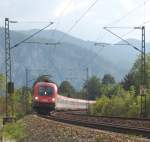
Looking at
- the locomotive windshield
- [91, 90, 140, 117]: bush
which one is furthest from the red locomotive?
[91, 90, 140, 117]: bush

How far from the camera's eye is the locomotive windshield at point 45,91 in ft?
175

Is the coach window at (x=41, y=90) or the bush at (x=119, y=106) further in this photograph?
the bush at (x=119, y=106)

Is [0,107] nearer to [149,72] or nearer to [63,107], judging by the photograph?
A: [63,107]

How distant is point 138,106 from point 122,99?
1257 centimetres

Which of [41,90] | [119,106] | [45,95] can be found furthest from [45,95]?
[119,106]

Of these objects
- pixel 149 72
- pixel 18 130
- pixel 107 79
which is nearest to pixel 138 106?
pixel 18 130

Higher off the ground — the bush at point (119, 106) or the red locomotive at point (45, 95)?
the red locomotive at point (45, 95)

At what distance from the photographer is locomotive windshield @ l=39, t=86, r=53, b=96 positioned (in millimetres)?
53250

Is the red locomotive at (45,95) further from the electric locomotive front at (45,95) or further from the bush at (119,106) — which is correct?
the bush at (119,106)

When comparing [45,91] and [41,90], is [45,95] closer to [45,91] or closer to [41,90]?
[45,91]

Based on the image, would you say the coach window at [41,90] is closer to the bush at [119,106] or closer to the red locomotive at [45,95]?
the red locomotive at [45,95]

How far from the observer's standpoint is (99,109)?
73.4m

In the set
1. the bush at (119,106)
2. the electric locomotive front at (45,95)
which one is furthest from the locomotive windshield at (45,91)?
the bush at (119,106)

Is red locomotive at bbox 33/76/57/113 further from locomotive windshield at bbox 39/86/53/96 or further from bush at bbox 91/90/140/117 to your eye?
bush at bbox 91/90/140/117
